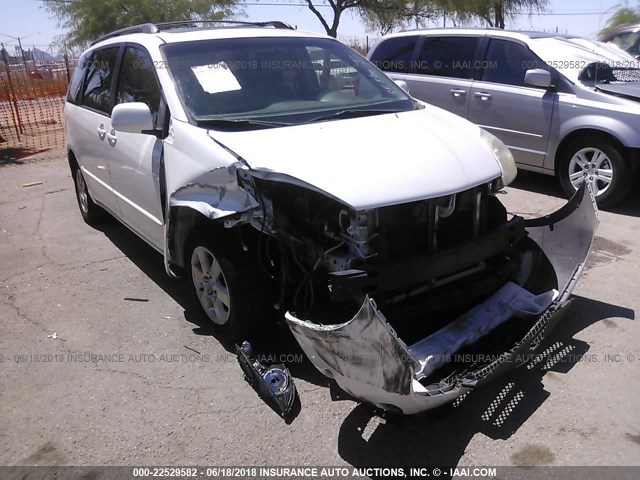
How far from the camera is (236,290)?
134 inches

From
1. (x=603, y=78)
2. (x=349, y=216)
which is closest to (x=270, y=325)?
(x=349, y=216)

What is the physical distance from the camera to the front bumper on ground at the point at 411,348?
248 centimetres

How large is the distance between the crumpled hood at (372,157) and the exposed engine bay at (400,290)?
10cm

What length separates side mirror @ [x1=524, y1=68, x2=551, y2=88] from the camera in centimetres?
624

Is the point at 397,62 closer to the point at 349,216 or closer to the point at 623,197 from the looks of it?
the point at 623,197

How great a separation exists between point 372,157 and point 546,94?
13.7 ft

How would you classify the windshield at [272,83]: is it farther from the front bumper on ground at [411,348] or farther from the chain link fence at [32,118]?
the chain link fence at [32,118]

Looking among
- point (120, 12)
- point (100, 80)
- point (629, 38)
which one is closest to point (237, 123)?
point (100, 80)

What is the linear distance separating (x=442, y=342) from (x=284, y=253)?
0.96m

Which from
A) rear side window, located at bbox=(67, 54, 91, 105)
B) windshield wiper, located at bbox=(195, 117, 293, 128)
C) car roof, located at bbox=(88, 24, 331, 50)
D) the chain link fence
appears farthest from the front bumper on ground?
the chain link fence

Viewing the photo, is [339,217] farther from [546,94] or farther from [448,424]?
[546,94]

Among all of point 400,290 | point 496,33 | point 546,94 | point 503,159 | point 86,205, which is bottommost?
point 86,205

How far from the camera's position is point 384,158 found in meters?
3.09

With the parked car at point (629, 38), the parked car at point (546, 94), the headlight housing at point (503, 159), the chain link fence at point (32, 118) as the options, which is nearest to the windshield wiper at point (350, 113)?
the headlight housing at point (503, 159)
